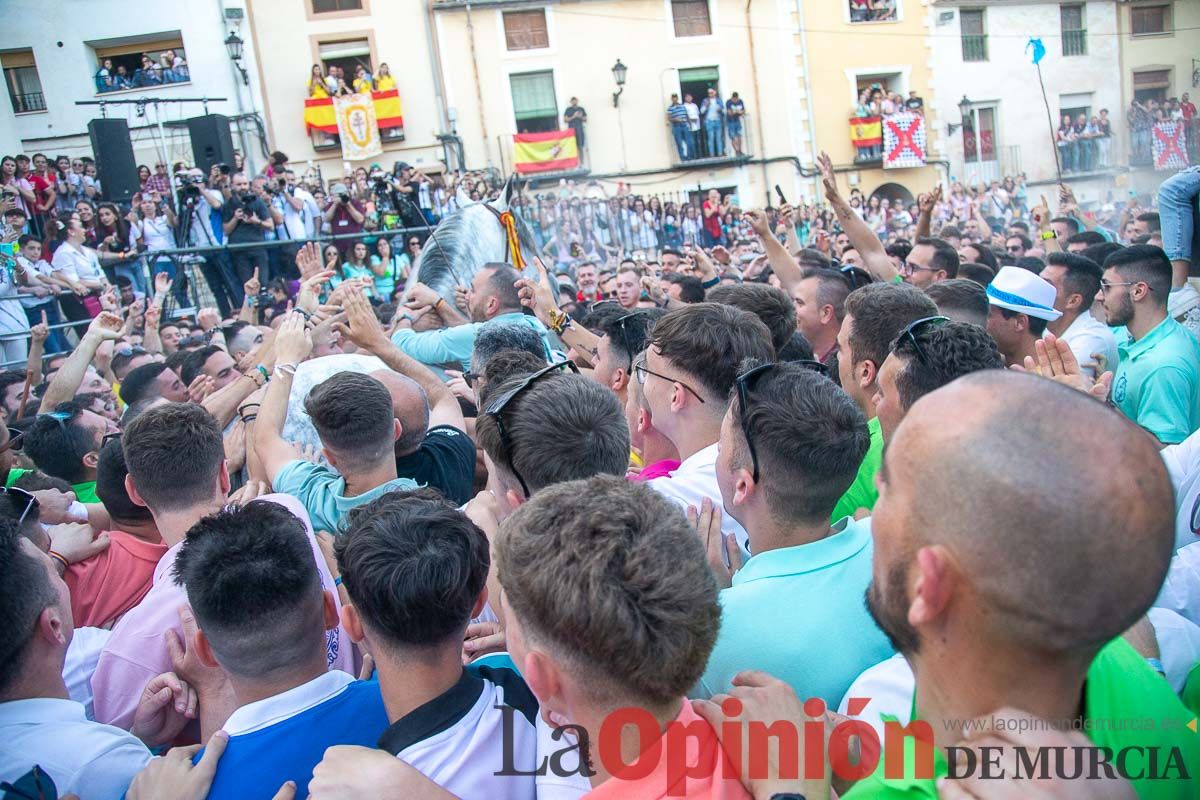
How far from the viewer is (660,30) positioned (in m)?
25.8

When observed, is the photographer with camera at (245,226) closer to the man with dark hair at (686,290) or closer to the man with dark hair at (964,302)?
the man with dark hair at (686,290)

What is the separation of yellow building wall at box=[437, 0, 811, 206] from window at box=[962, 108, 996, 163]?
5.60 metres

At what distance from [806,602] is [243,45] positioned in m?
23.6

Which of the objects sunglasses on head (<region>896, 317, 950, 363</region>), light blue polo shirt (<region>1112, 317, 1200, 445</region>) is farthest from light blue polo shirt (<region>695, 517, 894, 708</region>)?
light blue polo shirt (<region>1112, 317, 1200, 445</region>)

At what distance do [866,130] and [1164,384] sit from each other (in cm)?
2468

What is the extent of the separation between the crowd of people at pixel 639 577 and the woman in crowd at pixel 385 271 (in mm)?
8202

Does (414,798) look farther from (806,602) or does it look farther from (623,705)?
(806,602)

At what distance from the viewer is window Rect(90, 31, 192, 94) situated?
2170cm

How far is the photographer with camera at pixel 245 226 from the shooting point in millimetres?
11391

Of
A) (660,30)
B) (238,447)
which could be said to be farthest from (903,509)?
(660,30)

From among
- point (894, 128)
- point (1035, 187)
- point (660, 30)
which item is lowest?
point (1035, 187)

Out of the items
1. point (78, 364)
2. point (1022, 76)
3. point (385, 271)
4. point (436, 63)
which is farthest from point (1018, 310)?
point (1022, 76)

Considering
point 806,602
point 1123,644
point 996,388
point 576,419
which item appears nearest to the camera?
point 996,388

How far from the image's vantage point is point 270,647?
1.92 m
